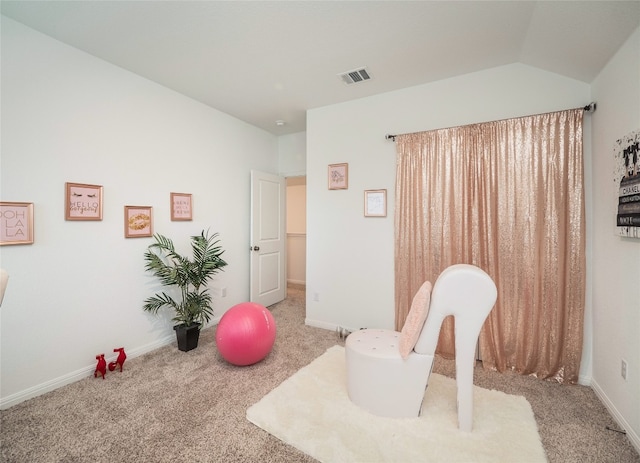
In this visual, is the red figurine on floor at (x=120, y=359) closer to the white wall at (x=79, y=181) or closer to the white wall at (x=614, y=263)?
the white wall at (x=79, y=181)

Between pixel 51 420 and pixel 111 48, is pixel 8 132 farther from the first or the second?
pixel 51 420

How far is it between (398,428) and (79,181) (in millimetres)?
3034

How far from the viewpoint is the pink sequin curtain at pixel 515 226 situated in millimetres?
2256

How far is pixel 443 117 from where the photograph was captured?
281 cm

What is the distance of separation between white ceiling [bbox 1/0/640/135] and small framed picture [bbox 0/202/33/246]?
1.33 m

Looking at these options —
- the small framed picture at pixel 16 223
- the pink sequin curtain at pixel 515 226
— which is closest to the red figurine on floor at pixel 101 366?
the small framed picture at pixel 16 223

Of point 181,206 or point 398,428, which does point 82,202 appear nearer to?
point 181,206

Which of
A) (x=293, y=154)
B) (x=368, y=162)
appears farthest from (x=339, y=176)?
(x=293, y=154)

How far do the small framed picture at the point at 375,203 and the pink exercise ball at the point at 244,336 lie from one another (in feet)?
5.19

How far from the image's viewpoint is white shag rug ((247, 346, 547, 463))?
155 centimetres

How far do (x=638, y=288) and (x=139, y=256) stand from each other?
12.5ft

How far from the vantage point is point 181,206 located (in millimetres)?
3191

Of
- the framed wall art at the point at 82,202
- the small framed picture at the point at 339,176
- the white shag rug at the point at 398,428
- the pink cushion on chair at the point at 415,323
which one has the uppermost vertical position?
the small framed picture at the point at 339,176

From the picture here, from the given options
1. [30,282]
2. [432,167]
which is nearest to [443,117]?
[432,167]
